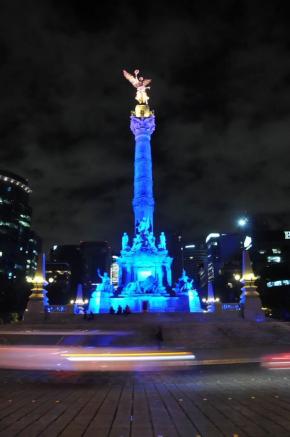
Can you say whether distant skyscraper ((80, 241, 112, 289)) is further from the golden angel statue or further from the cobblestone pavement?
the cobblestone pavement

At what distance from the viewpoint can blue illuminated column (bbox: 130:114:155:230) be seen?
66375 millimetres

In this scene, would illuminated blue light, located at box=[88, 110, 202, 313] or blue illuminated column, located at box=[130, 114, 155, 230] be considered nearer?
illuminated blue light, located at box=[88, 110, 202, 313]

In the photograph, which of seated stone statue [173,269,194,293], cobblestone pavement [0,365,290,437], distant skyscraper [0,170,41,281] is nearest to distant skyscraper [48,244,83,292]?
distant skyscraper [0,170,41,281]

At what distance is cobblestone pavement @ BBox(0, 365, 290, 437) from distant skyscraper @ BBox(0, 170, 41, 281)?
322 ft

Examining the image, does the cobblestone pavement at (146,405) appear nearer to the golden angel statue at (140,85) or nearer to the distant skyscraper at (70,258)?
the golden angel statue at (140,85)

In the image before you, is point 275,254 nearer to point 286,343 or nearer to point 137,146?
point 137,146

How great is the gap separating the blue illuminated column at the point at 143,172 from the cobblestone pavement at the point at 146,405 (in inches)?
2069

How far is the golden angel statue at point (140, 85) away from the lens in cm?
7588

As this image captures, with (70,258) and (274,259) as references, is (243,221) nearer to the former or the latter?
(274,259)

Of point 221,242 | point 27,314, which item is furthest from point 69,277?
point 27,314

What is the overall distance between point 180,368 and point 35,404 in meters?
8.54

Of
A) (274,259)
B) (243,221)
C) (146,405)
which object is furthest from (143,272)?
(243,221)

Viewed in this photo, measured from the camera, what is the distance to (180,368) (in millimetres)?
16516

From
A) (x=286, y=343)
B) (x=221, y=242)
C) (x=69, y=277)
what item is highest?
(x=221, y=242)
